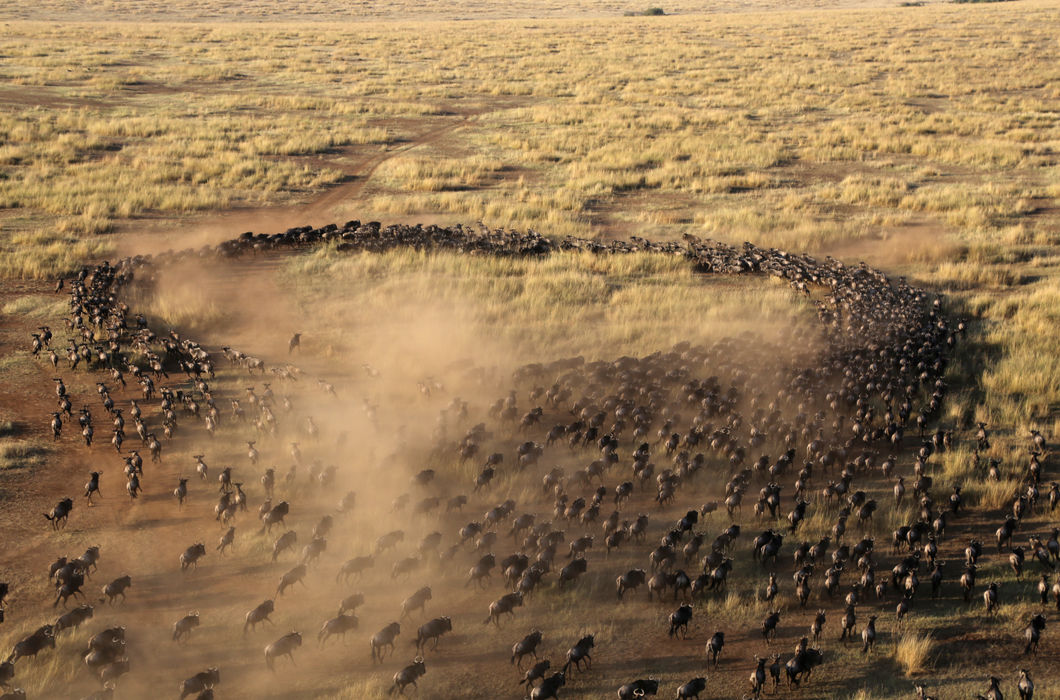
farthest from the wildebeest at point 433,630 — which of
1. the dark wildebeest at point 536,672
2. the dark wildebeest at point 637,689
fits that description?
the dark wildebeest at point 637,689

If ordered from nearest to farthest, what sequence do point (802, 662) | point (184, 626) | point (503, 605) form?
point (802, 662) → point (184, 626) → point (503, 605)

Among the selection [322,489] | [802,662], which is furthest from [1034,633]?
[322,489]

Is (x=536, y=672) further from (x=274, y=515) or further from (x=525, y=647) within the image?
(x=274, y=515)

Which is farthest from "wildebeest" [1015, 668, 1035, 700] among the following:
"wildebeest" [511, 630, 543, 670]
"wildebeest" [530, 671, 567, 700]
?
"wildebeest" [511, 630, 543, 670]

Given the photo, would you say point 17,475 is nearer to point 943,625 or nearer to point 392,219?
point 943,625

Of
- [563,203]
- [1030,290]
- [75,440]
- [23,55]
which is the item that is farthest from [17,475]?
[23,55]

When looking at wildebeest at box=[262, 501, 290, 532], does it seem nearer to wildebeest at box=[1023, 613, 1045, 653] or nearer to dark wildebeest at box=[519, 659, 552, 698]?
dark wildebeest at box=[519, 659, 552, 698]

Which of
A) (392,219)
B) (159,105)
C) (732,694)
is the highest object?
(159,105)
